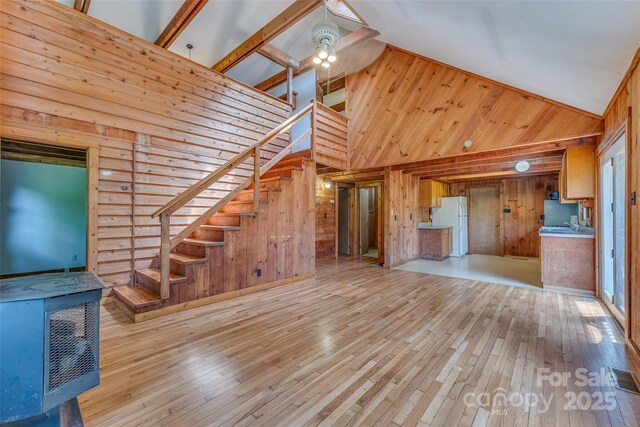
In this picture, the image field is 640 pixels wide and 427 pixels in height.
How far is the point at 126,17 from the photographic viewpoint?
13.0 ft

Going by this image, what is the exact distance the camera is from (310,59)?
225 inches

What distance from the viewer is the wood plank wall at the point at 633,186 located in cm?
205

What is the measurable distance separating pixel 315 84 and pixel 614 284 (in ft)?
21.5

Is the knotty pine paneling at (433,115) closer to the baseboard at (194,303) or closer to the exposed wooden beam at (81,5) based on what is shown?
the baseboard at (194,303)

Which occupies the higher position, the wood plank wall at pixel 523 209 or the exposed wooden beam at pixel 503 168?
the exposed wooden beam at pixel 503 168

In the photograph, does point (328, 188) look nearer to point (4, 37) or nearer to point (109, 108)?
point (109, 108)

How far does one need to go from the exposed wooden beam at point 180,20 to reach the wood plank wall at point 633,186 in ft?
15.1

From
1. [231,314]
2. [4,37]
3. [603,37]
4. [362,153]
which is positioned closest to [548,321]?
[603,37]

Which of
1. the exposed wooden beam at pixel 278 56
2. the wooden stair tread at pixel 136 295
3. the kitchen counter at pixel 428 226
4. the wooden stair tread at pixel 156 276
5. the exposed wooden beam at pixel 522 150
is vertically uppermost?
the exposed wooden beam at pixel 278 56

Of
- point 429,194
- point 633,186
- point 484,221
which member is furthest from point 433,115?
point 484,221

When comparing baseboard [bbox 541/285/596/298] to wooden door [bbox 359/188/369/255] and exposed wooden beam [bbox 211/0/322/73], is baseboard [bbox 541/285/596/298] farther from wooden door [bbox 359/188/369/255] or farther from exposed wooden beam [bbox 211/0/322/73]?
exposed wooden beam [bbox 211/0/322/73]

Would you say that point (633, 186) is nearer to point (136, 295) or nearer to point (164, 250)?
point (164, 250)

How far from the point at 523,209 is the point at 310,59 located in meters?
6.91

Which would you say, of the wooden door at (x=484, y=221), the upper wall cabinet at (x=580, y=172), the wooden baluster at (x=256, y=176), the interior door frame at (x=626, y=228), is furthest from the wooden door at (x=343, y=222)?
the interior door frame at (x=626, y=228)
